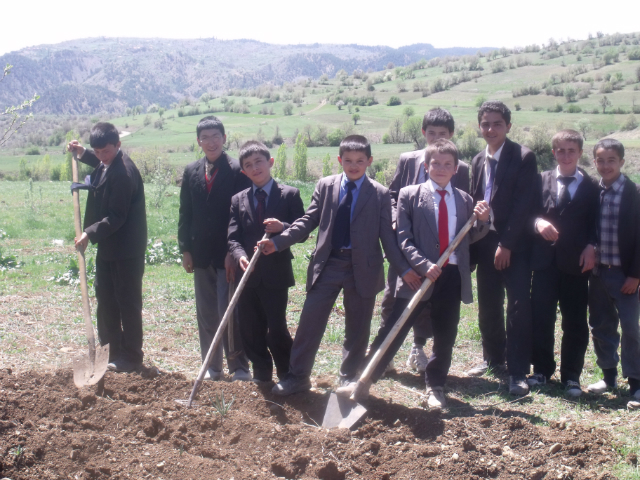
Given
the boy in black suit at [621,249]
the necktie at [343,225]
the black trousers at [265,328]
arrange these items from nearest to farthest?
the necktie at [343,225] < the boy in black suit at [621,249] < the black trousers at [265,328]

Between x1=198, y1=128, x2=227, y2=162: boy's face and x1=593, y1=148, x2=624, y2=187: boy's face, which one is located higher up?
x1=198, y1=128, x2=227, y2=162: boy's face

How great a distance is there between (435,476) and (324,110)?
90.3 meters

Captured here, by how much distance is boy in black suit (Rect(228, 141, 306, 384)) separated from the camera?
4336 mm

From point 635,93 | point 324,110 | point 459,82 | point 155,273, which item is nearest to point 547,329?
point 155,273

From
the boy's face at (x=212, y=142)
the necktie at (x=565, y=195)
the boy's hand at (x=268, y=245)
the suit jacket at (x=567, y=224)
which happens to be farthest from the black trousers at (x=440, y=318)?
the boy's face at (x=212, y=142)

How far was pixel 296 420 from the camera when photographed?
394cm

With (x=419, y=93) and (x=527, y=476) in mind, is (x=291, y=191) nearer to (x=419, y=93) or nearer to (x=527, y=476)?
(x=527, y=476)

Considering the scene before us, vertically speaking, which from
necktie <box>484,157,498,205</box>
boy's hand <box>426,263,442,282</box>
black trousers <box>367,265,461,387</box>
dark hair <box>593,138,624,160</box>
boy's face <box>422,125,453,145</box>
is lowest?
black trousers <box>367,265,461,387</box>

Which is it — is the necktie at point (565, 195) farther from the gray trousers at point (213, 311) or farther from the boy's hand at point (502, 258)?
the gray trousers at point (213, 311)

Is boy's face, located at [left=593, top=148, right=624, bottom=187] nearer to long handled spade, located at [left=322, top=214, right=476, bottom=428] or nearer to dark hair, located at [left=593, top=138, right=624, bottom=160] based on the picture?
dark hair, located at [left=593, top=138, right=624, bottom=160]

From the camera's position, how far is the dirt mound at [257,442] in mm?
3131

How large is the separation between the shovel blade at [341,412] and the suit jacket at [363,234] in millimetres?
762

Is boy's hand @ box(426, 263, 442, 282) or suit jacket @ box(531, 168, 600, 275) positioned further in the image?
suit jacket @ box(531, 168, 600, 275)

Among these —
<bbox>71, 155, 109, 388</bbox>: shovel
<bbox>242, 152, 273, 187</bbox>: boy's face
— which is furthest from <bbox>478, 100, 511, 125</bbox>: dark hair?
<bbox>71, 155, 109, 388</bbox>: shovel
